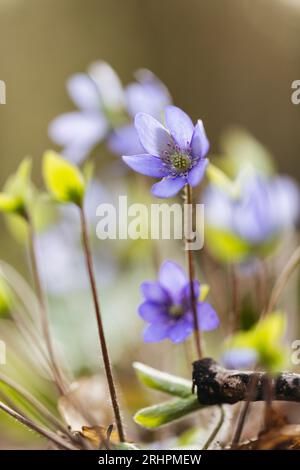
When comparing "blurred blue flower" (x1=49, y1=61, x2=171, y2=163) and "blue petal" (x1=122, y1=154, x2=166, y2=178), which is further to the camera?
"blurred blue flower" (x1=49, y1=61, x2=171, y2=163)

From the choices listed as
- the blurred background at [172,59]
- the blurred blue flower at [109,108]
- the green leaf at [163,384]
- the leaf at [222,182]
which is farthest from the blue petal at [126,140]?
the blurred background at [172,59]

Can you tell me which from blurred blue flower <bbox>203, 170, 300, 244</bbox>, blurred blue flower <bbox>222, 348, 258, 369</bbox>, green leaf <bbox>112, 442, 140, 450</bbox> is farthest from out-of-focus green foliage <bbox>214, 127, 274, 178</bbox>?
green leaf <bbox>112, 442, 140, 450</bbox>

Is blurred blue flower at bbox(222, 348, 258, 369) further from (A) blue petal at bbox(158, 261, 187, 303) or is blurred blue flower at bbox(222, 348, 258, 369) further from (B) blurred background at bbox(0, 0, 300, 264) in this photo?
(B) blurred background at bbox(0, 0, 300, 264)

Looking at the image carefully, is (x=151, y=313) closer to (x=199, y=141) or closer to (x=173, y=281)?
(x=173, y=281)

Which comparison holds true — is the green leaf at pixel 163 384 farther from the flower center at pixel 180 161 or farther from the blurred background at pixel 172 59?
the blurred background at pixel 172 59

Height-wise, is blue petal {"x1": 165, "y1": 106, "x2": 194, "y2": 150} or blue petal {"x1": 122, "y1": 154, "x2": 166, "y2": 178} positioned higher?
blue petal {"x1": 165, "y1": 106, "x2": 194, "y2": 150}

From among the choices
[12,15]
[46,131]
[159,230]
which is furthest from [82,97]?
[46,131]

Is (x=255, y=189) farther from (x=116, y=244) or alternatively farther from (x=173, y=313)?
(x=116, y=244)
